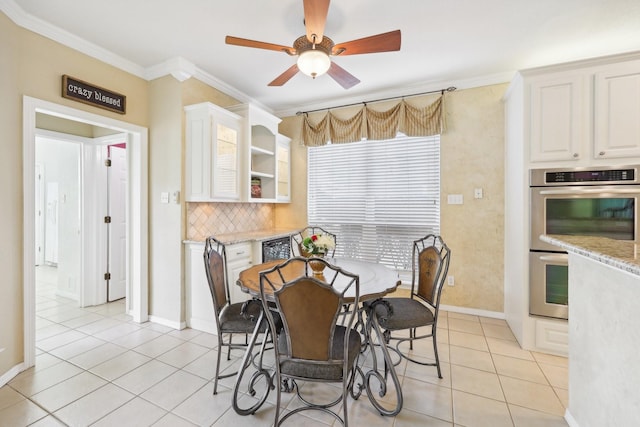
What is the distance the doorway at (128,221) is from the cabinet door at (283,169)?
64.6 inches

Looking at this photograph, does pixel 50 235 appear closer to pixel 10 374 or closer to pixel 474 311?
pixel 10 374

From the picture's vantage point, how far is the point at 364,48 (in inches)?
78.8

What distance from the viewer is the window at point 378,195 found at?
364 centimetres

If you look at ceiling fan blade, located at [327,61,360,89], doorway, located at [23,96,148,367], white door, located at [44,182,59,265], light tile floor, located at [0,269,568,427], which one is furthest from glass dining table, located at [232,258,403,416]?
white door, located at [44,182,59,265]

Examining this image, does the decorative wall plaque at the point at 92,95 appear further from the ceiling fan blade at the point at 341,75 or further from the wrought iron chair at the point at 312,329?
the wrought iron chair at the point at 312,329

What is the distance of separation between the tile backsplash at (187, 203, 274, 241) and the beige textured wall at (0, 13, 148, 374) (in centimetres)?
129

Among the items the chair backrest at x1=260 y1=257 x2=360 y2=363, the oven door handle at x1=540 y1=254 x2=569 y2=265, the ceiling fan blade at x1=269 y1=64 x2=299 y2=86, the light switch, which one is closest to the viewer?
the chair backrest at x1=260 y1=257 x2=360 y2=363

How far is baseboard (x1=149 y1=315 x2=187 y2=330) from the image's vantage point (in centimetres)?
300

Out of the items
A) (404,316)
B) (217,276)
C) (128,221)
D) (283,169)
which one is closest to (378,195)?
(283,169)

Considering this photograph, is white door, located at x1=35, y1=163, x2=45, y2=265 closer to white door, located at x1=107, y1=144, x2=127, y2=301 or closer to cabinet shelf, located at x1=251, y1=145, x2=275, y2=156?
white door, located at x1=107, y1=144, x2=127, y2=301

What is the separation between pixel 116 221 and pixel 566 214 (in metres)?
5.10

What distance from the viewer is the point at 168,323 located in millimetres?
3084

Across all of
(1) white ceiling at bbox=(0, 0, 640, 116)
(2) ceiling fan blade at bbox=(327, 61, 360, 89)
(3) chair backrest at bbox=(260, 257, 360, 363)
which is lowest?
(3) chair backrest at bbox=(260, 257, 360, 363)

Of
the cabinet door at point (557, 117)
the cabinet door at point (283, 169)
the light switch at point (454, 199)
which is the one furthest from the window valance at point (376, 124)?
the cabinet door at point (557, 117)
